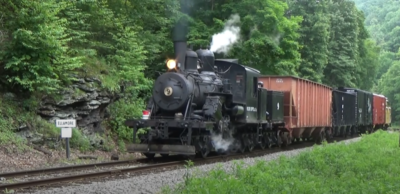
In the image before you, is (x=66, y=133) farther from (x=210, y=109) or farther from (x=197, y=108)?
(x=210, y=109)

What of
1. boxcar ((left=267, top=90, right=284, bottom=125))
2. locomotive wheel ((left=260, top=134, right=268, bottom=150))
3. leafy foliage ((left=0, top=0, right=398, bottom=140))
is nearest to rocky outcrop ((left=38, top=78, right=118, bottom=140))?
leafy foliage ((left=0, top=0, right=398, bottom=140))

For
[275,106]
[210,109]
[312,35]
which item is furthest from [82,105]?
[312,35]

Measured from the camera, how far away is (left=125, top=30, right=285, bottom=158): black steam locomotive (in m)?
16.0

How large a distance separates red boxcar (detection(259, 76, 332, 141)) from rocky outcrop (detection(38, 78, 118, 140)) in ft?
25.4

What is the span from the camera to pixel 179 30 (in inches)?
704

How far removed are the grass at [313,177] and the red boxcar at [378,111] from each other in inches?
1159

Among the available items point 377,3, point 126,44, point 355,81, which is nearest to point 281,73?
point 126,44

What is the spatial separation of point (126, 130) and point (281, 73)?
39.5 feet

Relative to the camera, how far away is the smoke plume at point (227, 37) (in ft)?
76.7

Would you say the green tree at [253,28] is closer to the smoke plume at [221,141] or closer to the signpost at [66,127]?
the smoke plume at [221,141]

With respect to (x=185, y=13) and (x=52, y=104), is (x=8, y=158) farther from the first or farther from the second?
(x=185, y=13)

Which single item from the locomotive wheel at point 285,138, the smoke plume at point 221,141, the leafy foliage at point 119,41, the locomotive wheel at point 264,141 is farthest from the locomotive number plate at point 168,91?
the locomotive wheel at point 285,138

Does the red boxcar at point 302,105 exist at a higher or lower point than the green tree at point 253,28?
lower

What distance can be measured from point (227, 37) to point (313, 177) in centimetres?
1628
